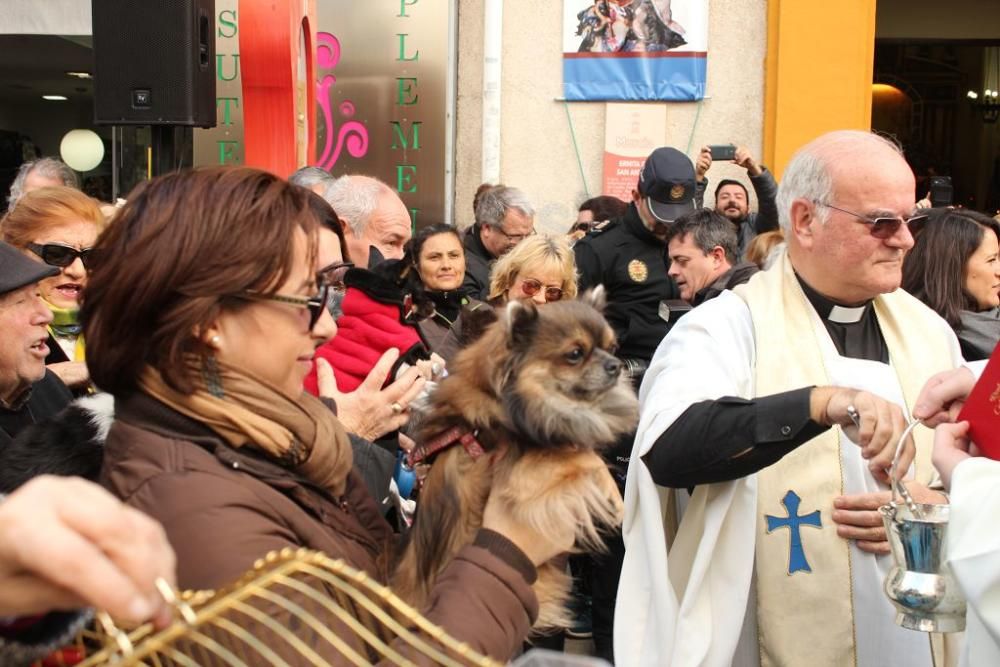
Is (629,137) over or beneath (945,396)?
over

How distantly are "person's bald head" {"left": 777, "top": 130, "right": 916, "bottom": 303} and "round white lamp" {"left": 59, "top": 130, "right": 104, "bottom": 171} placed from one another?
12356mm

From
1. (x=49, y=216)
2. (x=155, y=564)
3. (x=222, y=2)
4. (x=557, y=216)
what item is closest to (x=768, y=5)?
(x=557, y=216)

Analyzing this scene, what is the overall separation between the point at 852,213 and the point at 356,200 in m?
3.00

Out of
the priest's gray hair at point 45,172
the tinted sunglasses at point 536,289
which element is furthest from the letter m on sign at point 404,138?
the tinted sunglasses at point 536,289

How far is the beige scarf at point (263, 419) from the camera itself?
183 cm

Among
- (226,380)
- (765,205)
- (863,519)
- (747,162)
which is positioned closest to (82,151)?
(747,162)

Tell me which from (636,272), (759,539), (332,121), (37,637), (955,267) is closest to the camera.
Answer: (37,637)

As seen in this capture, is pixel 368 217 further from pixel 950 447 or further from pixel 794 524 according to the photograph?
pixel 950 447

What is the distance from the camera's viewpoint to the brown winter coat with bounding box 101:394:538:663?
166 centimetres

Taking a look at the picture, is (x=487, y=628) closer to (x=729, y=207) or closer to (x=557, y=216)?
(x=729, y=207)

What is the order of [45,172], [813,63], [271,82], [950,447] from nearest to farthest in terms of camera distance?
1. [950,447]
2. [45,172]
3. [271,82]
4. [813,63]

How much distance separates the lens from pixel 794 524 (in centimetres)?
328

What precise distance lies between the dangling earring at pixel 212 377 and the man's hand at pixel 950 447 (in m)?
1.57

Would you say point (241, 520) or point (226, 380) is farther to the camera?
point (226, 380)
